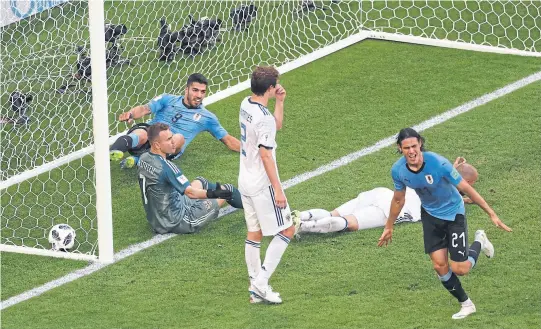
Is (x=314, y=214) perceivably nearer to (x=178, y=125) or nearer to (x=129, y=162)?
(x=178, y=125)

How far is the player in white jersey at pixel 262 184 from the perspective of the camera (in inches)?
382

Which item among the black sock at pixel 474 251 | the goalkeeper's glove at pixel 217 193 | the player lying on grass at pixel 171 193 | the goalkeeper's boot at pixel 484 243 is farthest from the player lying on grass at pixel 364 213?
the black sock at pixel 474 251

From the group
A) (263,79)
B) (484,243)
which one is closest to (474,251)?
(484,243)

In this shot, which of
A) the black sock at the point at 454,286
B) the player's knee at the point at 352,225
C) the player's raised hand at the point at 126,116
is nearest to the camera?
the black sock at the point at 454,286

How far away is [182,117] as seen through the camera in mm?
12539

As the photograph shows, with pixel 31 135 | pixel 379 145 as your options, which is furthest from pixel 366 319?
pixel 31 135

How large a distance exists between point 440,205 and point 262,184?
138cm

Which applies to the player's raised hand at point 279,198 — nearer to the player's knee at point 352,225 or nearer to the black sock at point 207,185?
the player's knee at point 352,225

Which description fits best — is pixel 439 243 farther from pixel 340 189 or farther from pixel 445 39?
pixel 445 39

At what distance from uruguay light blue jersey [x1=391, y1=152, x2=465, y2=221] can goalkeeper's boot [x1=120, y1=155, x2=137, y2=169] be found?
3882 mm

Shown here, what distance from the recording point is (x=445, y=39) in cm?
1500

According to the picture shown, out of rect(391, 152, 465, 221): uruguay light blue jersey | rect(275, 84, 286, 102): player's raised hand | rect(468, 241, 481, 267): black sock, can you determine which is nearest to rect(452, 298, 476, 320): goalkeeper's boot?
rect(468, 241, 481, 267): black sock

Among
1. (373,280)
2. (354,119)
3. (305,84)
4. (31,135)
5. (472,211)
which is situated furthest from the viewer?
(305,84)

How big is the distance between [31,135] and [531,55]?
5.73 metres
